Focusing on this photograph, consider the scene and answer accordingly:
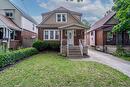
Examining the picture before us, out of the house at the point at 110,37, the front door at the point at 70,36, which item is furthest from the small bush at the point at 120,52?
the front door at the point at 70,36

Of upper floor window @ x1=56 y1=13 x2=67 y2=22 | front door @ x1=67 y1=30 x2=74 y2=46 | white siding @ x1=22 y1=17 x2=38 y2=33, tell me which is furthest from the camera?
white siding @ x1=22 y1=17 x2=38 y2=33

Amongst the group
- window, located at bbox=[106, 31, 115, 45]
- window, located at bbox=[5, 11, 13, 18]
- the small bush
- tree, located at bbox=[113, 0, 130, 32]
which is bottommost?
the small bush

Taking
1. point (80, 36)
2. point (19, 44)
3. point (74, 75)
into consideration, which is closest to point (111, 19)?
point (80, 36)

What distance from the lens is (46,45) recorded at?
30094mm

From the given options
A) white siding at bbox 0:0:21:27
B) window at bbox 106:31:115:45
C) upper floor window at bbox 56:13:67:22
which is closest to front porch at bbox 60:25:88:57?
upper floor window at bbox 56:13:67:22

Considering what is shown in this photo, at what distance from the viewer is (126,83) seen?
33.9 ft

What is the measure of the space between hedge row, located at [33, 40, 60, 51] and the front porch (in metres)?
1.36

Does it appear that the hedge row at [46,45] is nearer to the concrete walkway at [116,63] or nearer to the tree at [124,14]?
the concrete walkway at [116,63]

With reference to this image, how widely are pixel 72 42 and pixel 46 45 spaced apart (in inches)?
153

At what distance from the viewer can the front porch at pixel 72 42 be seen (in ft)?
83.4

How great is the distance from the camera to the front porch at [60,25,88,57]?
83.4 ft

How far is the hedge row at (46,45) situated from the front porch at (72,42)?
53.7 inches

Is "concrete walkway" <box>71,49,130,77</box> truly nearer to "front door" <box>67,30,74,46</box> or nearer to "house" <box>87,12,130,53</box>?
"house" <box>87,12,130,53</box>

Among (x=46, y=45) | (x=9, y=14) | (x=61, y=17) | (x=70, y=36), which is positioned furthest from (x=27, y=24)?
(x=70, y=36)
